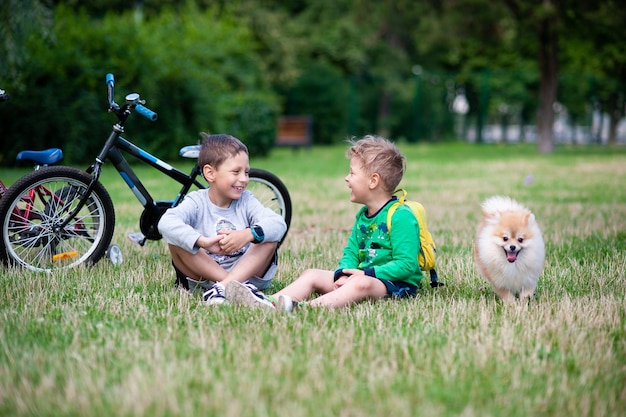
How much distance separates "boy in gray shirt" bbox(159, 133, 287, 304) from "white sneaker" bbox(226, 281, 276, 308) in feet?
0.19

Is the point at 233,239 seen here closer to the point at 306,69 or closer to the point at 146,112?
the point at 146,112

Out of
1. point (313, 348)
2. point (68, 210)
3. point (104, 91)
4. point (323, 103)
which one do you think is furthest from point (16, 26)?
point (323, 103)

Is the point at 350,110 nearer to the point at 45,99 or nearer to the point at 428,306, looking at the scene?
the point at 45,99

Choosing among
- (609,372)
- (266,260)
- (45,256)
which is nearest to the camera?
(609,372)

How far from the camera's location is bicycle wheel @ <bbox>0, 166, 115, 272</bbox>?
5219 millimetres

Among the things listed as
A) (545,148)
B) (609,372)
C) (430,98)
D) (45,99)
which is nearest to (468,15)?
(545,148)

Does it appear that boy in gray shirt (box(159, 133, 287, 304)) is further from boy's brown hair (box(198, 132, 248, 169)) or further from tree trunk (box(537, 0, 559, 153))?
tree trunk (box(537, 0, 559, 153))

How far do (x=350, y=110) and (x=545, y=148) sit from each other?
9394 mm

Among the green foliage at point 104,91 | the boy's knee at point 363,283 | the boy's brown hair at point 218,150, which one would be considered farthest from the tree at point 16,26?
the boy's knee at point 363,283

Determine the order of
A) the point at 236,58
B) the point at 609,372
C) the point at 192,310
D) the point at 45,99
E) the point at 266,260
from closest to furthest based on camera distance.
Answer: the point at 609,372, the point at 192,310, the point at 266,260, the point at 45,99, the point at 236,58

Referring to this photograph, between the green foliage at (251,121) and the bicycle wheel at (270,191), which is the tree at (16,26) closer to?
the green foliage at (251,121)

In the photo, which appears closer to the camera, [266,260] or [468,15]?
[266,260]

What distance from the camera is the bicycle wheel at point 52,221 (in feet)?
17.1

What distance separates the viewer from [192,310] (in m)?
4.26
